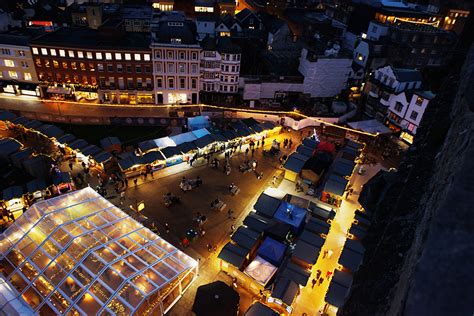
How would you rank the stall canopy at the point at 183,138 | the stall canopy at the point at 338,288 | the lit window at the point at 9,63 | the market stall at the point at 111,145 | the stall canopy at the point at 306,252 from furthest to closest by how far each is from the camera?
the lit window at the point at 9,63 → the stall canopy at the point at 183,138 → the market stall at the point at 111,145 → the stall canopy at the point at 306,252 → the stall canopy at the point at 338,288

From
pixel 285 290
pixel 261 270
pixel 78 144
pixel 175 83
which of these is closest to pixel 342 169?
pixel 261 270

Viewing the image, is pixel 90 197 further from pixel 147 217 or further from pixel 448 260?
pixel 448 260

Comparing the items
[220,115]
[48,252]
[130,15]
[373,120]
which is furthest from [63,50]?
[373,120]

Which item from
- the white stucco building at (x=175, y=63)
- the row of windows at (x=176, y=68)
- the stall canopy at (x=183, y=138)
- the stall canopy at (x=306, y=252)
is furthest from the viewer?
the row of windows at (x=176, y=68)

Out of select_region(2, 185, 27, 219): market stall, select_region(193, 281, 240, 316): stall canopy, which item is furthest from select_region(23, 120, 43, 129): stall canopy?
select_region(193, 281, 240, 316): stall canopy

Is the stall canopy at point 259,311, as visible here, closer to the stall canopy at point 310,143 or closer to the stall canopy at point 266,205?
the stall canopy at point 266,205

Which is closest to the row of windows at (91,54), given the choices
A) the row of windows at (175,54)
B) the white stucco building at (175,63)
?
the row of windows at (175,54)
